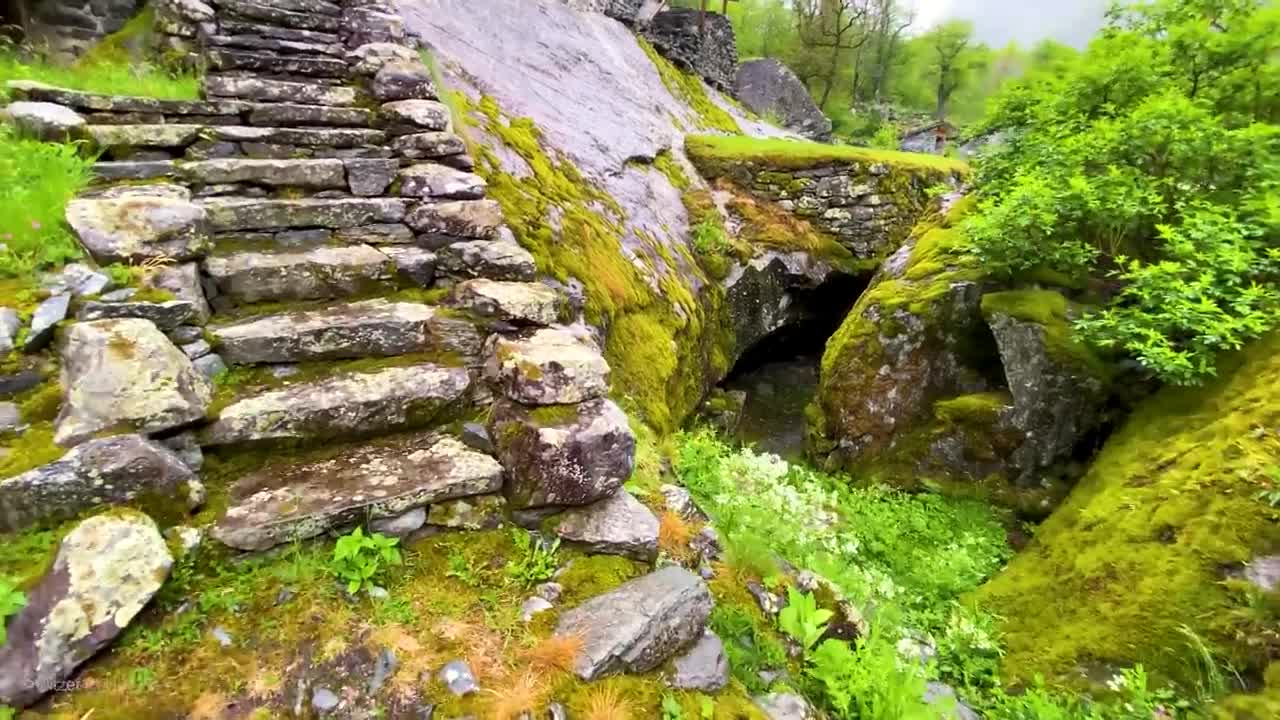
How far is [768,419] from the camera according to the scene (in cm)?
1152

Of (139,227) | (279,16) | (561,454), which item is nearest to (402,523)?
(561,454)

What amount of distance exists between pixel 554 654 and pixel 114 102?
5.28 metres

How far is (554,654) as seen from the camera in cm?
257

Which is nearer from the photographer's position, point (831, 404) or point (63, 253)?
point (63, 253)

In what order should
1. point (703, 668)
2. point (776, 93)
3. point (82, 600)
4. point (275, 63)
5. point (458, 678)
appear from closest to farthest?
point (82, 600) → point (458, 678) → point (703, 668) → point (275, 63) → point (776, 93)

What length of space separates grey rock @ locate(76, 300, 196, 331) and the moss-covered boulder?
6.01 meters

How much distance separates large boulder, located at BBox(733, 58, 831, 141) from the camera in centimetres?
2997

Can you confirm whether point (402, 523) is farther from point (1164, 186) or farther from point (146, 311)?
point (1164, 186)

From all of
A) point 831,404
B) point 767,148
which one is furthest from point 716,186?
point 831,404

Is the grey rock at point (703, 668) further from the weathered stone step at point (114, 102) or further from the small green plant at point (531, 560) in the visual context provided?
the weathered stone step at point (114, 102)

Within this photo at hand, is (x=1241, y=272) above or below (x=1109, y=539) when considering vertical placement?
above

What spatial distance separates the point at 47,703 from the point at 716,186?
39.6ft

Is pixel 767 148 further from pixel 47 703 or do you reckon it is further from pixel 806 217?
pixel 47 703

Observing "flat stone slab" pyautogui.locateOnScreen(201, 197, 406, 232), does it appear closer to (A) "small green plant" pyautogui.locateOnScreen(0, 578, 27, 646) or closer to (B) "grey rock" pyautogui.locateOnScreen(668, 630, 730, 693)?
(A) "small green plant" pyautogui.locateOnScreen(0, 578, 27, 646)
